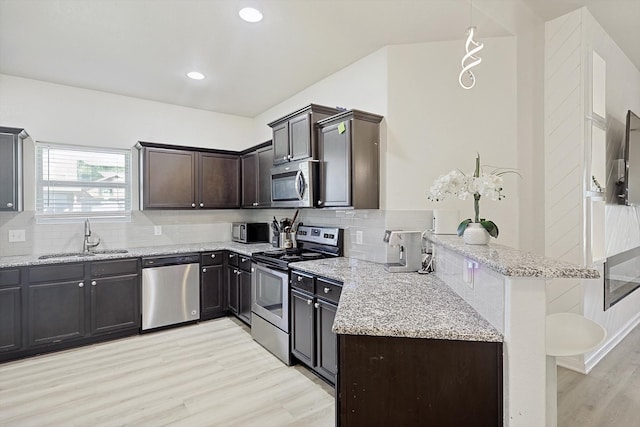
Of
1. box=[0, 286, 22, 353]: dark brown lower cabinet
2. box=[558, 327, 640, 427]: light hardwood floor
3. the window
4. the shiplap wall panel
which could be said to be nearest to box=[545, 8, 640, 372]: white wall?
the shiplap wall panel

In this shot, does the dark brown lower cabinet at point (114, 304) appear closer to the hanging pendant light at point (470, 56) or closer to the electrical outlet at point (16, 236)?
the electrical outlet at point (16, 236)

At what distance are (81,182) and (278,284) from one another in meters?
2.78

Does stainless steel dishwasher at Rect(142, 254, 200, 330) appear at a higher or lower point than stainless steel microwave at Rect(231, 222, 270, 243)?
lower

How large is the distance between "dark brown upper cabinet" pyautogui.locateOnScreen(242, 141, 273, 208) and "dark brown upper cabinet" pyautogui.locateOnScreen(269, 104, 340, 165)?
369mm

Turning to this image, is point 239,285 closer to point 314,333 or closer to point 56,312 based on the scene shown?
point 314,333

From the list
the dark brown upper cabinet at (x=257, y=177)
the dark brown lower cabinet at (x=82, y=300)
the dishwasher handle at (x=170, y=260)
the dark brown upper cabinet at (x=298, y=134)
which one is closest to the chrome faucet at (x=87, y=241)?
the dark brown lower cabinet at (x=82, y=300)

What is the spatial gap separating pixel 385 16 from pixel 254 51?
1.22 meters

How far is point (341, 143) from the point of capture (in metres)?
2.91

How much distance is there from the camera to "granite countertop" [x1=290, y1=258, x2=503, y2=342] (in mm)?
1381

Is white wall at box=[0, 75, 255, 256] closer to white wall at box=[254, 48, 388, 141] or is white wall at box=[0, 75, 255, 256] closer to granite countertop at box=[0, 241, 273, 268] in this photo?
granite countertop at box=[0, 241, 273, 268]

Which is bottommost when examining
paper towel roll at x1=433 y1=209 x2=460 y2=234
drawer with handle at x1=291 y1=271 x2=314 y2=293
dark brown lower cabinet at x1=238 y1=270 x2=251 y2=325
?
dark brown lower cabinet at x1=238 y1=270 x2=251 y2=325

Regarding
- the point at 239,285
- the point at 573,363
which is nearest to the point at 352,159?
the point at 239,285

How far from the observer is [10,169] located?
322cm

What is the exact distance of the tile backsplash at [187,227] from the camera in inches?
117
